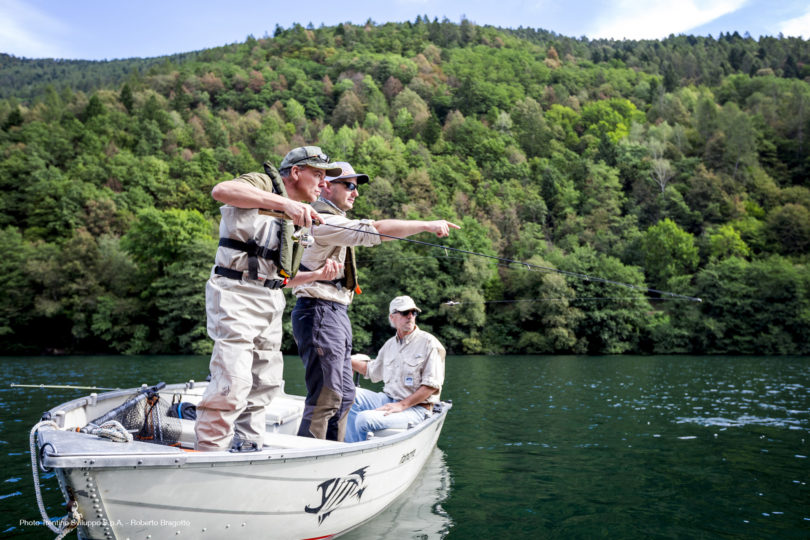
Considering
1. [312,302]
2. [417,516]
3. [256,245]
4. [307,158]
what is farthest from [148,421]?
[307,158]

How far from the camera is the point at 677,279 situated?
5003 cm

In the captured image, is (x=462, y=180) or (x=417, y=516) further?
(x=462, y=180)

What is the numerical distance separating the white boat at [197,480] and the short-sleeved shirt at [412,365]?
1.42m

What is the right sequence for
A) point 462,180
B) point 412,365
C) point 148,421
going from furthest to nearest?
1. point 462,180
2. point 412,365
3. point 148,421

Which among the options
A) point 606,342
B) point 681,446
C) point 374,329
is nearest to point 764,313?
point 606,342

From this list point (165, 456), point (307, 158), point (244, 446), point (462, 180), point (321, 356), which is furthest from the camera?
point (462, 180)

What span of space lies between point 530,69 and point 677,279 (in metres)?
90.4

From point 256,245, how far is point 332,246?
121 cm

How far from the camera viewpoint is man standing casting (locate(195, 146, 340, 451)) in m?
3.95

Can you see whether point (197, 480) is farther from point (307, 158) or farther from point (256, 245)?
point (307, 158)

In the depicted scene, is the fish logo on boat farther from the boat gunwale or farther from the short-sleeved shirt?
the short-sleeved shirt

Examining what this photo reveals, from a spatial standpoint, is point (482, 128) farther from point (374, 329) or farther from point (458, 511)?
point (458, 511)

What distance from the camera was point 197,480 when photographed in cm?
376

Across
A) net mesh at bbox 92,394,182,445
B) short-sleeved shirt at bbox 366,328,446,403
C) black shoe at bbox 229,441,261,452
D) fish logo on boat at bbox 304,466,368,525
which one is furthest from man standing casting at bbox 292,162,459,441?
short-sleeved shirt at bbox 366,328,446,403
